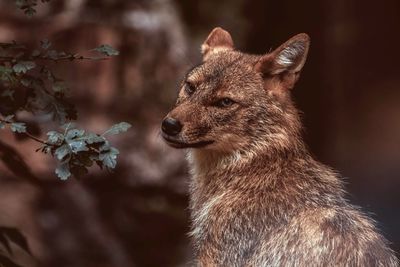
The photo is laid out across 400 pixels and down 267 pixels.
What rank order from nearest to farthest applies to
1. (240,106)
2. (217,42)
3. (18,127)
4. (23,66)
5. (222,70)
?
(18,127)
(23,66)
(240,106)
(222,70)
(217,42)

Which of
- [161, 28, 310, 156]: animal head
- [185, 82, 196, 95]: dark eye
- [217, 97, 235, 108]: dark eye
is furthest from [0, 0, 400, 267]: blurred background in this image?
[217, 97, 235, 108]: dark eye

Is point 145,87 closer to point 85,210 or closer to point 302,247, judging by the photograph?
point 85,210

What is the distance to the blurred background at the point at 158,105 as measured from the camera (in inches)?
297

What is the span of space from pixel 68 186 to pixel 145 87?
1.12 m

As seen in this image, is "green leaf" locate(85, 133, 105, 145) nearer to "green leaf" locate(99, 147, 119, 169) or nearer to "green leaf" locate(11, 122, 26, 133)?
"green leaf" locate(99, 147, 119, 169)

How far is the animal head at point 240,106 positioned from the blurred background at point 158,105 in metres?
1.70

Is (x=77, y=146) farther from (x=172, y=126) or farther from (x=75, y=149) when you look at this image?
(x=172, y=126)

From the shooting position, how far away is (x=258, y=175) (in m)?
5.32

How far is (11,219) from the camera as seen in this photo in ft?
21.7

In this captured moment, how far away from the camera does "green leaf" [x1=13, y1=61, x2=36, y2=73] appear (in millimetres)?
4383

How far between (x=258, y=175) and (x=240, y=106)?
42 cm

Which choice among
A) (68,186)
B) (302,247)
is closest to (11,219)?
(68,186)

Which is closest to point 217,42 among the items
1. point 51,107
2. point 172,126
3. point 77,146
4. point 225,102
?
point 225,102

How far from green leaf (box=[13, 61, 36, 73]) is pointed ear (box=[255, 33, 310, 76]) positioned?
5.02 feet
